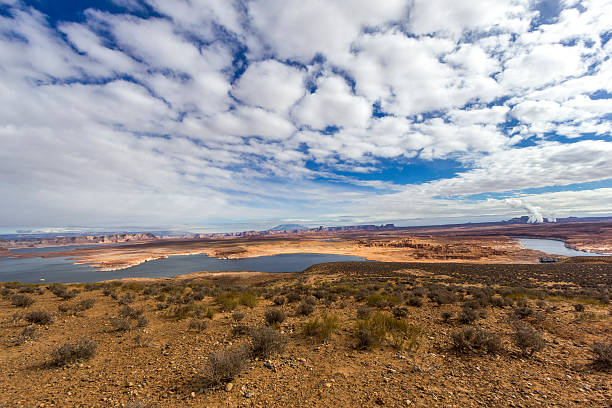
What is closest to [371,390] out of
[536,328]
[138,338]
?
[138,338]

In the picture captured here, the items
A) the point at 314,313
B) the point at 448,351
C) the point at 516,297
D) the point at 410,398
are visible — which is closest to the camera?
the point at 410,398

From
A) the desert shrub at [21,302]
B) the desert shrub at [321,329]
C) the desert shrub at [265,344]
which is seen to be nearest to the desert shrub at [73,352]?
the desert shrub at [265,344]

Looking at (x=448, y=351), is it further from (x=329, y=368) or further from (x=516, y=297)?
(x=516, y=297)

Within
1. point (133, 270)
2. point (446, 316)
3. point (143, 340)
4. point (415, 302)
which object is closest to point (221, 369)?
point (143, 340)

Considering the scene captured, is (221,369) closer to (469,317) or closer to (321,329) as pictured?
(321,329)

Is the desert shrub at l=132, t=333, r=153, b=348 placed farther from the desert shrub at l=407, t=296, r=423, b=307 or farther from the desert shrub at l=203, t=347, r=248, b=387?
the desert shrub at l=407, t=296, r=423, b=307
